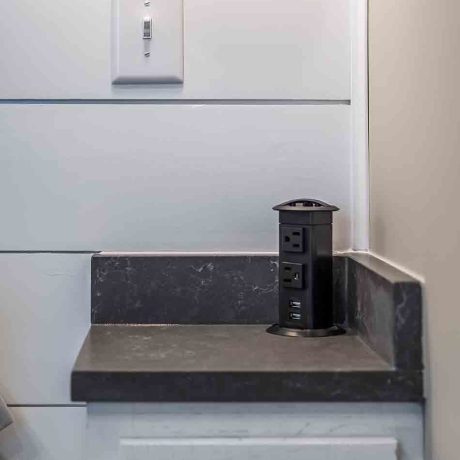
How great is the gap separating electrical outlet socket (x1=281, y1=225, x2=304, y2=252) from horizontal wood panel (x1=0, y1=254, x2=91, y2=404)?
0.38m

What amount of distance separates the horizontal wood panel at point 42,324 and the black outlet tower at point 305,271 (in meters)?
0.38

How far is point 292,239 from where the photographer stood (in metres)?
1.24

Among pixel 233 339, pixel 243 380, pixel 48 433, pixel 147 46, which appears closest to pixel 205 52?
pixel 147 46

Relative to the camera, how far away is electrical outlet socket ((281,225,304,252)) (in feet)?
4.03

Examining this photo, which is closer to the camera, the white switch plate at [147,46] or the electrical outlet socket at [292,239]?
the electrical outlet socket at [292,239]

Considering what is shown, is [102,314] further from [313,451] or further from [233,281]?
[313,451]

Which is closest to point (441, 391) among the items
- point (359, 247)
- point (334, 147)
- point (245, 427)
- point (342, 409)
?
point (342, 409)

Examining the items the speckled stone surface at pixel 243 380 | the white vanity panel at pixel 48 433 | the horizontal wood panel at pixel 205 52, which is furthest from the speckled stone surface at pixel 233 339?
the horizontal wood panel at pixel 205 52

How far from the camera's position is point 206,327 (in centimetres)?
131

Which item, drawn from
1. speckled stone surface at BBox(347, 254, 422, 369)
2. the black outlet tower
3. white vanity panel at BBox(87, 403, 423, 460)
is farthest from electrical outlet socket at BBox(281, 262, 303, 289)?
white vanity panel at BBox(87, 403, 423, 460)

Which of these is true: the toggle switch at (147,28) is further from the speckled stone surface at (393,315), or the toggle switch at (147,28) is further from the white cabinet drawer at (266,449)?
the white cabinet drawer at (266,449)

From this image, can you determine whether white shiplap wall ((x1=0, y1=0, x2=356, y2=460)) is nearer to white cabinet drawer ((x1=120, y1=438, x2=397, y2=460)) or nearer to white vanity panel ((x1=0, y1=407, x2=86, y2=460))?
white vanity panel ((x1=0, y1=407, x2=86, y2=460))

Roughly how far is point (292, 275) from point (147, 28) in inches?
20.7

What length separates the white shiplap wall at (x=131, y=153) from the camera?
136cm
